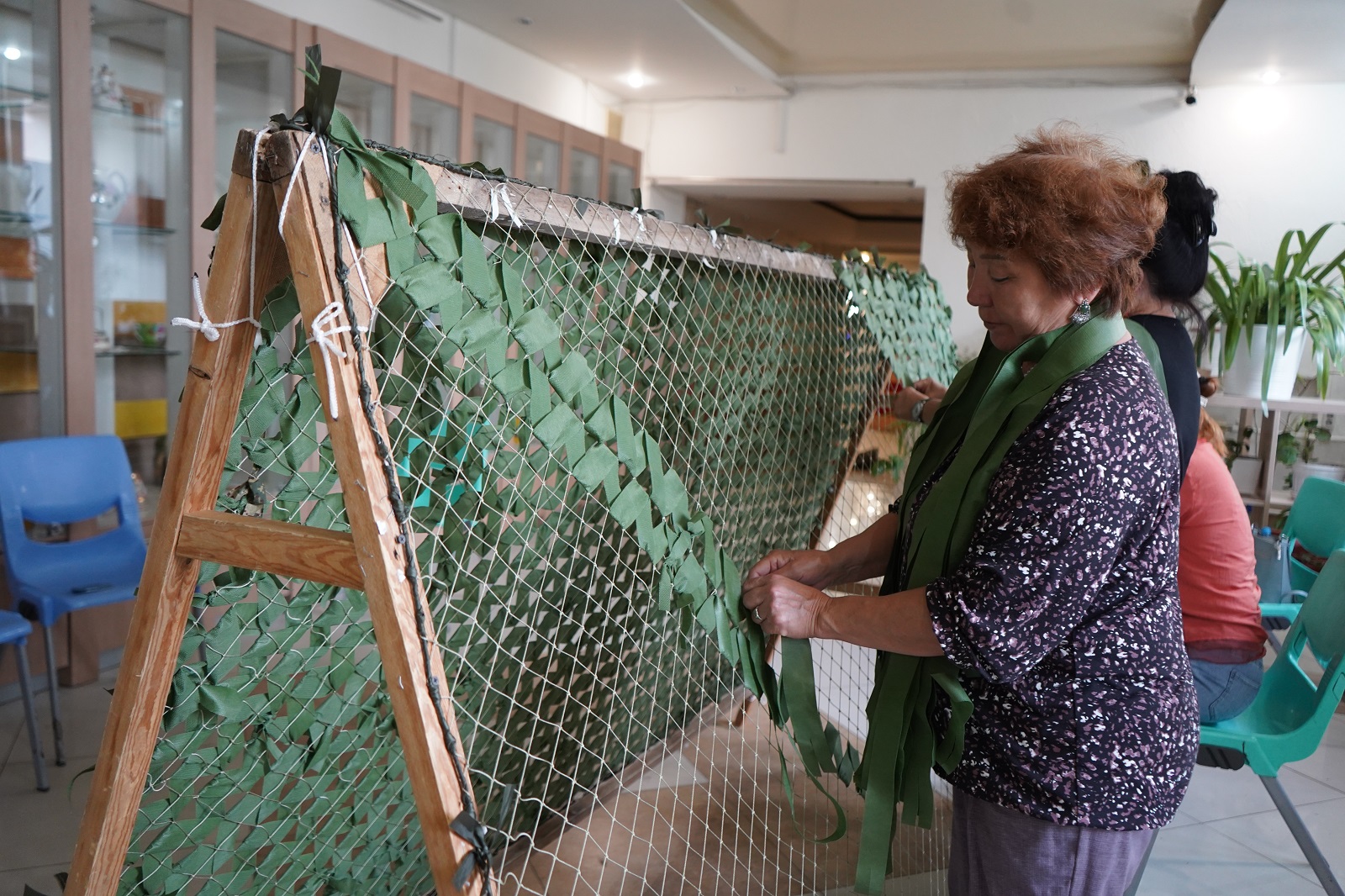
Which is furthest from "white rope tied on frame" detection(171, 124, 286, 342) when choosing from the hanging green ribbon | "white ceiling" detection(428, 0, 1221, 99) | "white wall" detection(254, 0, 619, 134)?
"white ceiling" detection(428, 0, 1221, 99)

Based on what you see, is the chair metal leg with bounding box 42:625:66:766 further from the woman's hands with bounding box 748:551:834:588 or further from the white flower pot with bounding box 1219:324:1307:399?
the white flower pot with bounding box 1219:324:1307:399

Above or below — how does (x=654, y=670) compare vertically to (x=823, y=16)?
below

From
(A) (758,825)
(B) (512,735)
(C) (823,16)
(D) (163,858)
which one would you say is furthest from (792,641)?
(C) (823,16)

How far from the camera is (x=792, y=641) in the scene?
1.25 m

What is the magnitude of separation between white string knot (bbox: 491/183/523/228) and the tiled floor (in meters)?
1.67

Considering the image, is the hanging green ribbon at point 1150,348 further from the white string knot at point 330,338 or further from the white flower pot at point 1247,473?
the white flower pot at point 1247,473

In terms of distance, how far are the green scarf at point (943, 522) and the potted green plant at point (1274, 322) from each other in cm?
311

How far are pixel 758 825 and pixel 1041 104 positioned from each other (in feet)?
15.5

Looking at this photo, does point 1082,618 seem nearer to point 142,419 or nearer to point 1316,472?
point 142,419

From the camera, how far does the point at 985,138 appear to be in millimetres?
5652

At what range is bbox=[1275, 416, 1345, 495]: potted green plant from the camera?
4488 millimetres

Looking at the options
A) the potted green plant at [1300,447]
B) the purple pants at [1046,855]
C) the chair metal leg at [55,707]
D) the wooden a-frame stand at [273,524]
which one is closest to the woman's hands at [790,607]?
the purple pants at [1046,855]

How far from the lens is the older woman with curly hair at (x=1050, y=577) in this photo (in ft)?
3.35

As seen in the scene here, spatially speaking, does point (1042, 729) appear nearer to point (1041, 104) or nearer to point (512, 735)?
point (512, 735)
